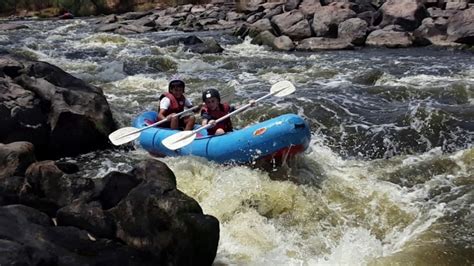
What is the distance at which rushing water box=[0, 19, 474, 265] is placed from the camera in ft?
16.8

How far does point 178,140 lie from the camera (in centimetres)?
680

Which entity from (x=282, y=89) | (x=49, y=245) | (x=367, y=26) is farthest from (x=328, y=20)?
(x=49, y=245)

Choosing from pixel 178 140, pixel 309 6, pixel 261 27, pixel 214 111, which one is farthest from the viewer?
pixel 309 6

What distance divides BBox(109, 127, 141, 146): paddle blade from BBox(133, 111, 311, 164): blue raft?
79 centimetres

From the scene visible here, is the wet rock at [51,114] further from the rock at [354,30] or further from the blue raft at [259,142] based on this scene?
the rock at [354,30]

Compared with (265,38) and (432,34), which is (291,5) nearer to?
(265,38)

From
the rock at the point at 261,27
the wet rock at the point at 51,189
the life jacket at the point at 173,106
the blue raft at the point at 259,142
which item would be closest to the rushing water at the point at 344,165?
the blue raft at the point at 259,142

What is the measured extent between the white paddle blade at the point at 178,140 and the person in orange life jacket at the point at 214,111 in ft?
1.68

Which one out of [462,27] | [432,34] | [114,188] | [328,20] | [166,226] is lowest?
[432,34]

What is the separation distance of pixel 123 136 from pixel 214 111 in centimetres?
126

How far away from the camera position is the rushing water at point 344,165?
5109mm

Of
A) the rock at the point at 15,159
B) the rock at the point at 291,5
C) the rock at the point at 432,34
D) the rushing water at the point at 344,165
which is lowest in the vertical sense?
the rock at the point at 432,34

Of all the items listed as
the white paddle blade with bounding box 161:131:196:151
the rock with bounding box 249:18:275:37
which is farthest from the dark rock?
the rock with bounding box 249:18:275:37

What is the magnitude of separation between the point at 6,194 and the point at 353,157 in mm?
4500
